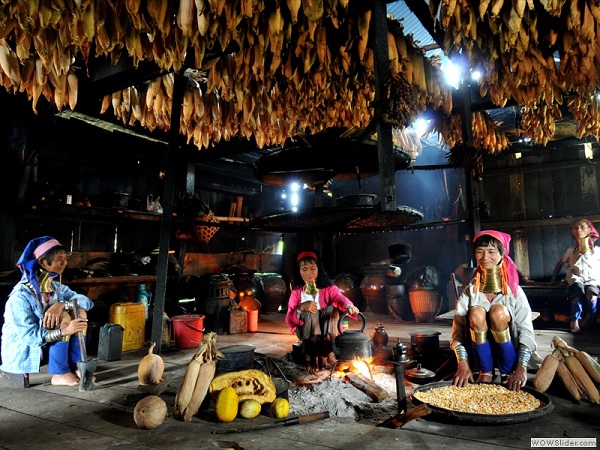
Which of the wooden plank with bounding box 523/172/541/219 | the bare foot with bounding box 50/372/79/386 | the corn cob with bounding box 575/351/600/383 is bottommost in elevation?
the bare foot with bounding box 50/372/79/386

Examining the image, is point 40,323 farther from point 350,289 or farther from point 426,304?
point 350,289

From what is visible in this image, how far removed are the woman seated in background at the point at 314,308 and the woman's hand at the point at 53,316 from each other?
2469 millimetres

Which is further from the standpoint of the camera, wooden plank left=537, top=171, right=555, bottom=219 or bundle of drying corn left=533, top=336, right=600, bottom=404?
wooden plank left=537, top=171, right=555, bottom=219

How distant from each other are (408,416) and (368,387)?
943 millimetres

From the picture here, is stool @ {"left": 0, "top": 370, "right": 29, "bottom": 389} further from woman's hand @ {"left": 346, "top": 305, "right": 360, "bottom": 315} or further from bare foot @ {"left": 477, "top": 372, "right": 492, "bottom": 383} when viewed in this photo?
bare foot @ {"left": 477, "top": 372, "right": 492, "bottom": 383}

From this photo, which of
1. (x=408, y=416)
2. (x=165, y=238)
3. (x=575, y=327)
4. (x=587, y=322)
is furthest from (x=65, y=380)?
(x=587, y=322)

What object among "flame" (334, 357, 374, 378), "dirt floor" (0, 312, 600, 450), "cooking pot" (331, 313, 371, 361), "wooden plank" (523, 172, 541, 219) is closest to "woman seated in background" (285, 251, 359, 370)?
"cooking pot" (331, 313, 371, 361)

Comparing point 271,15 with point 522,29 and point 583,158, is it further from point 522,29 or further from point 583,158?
point 583,158

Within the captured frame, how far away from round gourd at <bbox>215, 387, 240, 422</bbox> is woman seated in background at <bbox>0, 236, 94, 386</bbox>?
190cm

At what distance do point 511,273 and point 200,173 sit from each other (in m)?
8.06

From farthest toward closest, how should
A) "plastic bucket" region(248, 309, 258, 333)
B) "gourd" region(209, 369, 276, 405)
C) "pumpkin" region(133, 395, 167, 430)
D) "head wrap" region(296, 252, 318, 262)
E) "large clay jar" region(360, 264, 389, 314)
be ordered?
1. "large clay jar" region(360, 264, 389, 314)
2. "plastic bucket" region(248, 309, 258, 333)
3. "head wrap" region(296, 252, 318, 262)
4. "gourd" region(209, 369, 276, 405)
5. "pumpkin" region(133, 395, 167, 430)

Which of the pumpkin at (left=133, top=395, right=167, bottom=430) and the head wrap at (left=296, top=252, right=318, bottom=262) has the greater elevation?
the head wrap at (left=296, top=252, right=318, bottom=262)

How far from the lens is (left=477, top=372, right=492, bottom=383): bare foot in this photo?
304cm

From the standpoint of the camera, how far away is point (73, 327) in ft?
11.5
